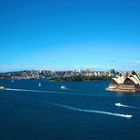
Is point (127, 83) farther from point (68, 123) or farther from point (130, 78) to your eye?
point (68, 123)

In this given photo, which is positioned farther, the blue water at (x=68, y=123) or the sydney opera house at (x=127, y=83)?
the sydney opera house at (x=127, y=83)

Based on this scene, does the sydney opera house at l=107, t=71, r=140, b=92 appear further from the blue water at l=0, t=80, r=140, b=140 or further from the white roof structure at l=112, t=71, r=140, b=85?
the blue water at l=0, t=80, r=140, b=140

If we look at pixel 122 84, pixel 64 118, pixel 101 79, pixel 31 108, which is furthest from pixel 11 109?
pixel 101 79

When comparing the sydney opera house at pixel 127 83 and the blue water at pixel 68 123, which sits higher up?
the sydney opera house at pixel 127 83

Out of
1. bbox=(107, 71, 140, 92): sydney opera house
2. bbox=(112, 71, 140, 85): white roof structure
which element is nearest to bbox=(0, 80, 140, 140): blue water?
bbox=(107, 71, 140, 92): sydney opera house

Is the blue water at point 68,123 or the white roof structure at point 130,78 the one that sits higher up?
the white roof structure at point 130,78

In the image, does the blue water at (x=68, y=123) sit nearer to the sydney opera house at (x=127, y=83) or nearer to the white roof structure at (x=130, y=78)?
the sydney opera house at (x=127, y=83)

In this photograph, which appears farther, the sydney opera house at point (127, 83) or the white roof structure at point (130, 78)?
Result: the white roof structure at point (130, 78)

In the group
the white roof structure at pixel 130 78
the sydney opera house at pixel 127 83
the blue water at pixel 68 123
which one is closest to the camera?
the blue water at pixel 68 123

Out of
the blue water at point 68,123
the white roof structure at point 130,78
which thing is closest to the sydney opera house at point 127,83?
the white roof structure at point 130,78

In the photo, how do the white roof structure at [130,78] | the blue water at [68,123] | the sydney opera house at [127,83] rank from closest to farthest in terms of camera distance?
1. the blue water at [68,123]
2. the sydney opera house at [127,83]
3. the white roof structure at [130,78]
